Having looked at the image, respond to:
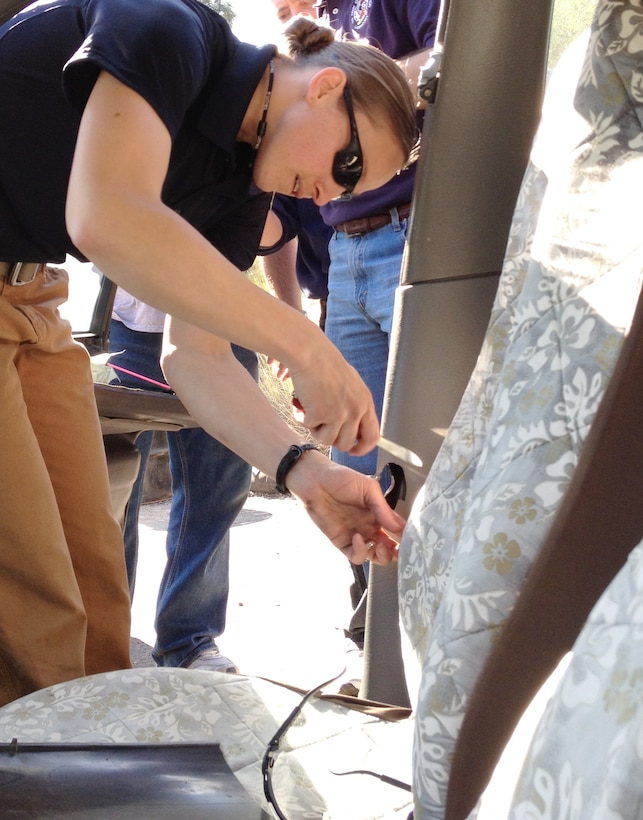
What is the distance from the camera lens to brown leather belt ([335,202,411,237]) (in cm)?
192

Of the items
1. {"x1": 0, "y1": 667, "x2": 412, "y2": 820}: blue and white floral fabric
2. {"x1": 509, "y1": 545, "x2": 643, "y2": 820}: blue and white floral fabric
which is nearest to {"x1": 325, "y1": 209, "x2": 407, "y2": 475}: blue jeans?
{"x1": 0, "y1": 667, "x2": 412, "y2": 820}: blue and white floral fabric

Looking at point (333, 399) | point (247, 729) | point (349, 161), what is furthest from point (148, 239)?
point (247, 729)

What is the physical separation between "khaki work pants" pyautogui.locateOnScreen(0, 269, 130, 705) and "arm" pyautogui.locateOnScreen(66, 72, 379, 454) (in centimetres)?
56

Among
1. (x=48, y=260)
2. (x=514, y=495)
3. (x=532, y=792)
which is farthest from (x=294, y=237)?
(x=532, y=792)

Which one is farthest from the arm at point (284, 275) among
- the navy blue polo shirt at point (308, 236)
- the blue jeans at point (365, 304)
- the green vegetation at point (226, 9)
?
the green vegetation at point (226, 9)

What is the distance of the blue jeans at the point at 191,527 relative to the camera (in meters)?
2.40

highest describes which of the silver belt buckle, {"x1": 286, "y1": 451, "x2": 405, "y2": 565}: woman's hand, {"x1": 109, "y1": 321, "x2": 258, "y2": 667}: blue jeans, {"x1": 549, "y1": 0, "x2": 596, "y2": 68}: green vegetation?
{"x1": 549, "y1": 0, "x2": 596, "y2": 68}: green vegetation

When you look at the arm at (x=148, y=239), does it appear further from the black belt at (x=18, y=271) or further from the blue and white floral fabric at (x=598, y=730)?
the blue and white floral fabric at (x=598, y=730)

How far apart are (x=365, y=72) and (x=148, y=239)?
0.52 m

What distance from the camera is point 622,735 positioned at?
421mm

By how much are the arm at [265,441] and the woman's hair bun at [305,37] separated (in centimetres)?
49

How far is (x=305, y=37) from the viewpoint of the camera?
1.48m

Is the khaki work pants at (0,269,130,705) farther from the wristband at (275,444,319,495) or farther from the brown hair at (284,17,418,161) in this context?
the brown hair at (284,17,418,161)

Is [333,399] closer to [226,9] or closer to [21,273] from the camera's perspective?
[21,273]
